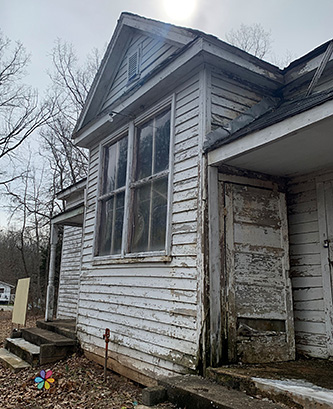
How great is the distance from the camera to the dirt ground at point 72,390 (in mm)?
3980

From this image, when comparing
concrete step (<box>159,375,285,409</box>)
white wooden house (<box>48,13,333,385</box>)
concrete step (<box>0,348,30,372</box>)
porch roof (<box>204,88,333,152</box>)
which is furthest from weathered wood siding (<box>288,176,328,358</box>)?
concrete step (<box>0,348,30,372</box>)

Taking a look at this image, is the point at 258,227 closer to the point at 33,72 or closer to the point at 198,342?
the point at 198,342

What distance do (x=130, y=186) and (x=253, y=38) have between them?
1430 centimetres

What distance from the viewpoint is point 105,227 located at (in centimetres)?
586

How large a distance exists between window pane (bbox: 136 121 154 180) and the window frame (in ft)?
0.24

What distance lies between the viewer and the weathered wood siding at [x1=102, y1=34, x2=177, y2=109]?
520 centimetres

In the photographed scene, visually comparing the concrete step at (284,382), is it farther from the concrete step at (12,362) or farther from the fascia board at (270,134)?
the concrete step at (12,362)

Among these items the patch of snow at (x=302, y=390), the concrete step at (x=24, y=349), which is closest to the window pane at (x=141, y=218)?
the patch of snow at (x=302, y=390)

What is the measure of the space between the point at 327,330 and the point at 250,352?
2.97 ft

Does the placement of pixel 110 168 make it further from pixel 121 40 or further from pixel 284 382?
pixel 284 382

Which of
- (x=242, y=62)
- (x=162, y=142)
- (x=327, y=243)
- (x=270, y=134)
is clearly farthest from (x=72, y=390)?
(x=242, y=62)

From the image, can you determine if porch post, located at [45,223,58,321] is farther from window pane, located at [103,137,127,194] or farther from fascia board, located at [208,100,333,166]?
fascia board, located at [208,100,333,166]

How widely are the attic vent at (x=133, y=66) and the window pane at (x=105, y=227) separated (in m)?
2.03

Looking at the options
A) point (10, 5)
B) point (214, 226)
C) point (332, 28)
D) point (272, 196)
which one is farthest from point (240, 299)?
point (332, 28)
